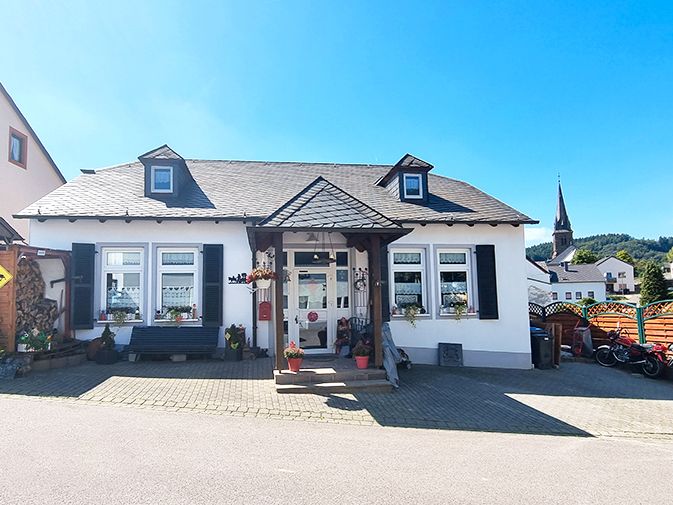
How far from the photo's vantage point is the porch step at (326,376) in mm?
7695

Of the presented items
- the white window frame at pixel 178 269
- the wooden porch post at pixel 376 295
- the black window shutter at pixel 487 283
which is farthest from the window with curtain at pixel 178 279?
the black window shutter at pixel 487 283

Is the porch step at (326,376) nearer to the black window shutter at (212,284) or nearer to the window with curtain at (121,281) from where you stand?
the black window shutter at (212,284)

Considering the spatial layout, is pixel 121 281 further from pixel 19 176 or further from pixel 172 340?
pixel 19 176

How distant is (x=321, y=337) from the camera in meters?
10.2

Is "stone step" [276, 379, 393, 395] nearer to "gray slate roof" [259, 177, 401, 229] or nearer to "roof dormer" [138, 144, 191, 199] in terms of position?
"gray slate roof" [259, 177, 401, 229]

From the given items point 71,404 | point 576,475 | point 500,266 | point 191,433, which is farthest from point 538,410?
point 71,404

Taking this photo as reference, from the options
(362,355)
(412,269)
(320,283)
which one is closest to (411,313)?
(412,269)

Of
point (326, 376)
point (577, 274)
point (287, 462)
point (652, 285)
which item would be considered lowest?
point (287, 462)

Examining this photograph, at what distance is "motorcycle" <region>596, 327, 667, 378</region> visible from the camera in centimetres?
1104

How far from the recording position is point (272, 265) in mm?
10508

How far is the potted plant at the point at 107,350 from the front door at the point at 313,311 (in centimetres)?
413

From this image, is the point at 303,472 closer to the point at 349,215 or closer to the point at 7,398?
the point at 349,215

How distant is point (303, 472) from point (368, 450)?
1.09 meters

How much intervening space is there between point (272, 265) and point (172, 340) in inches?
120
